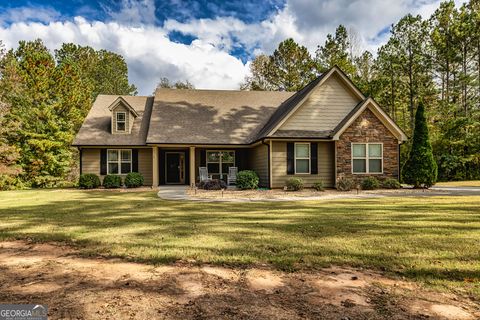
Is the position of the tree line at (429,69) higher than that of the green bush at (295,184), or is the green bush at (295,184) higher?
the tree line at (429,69)

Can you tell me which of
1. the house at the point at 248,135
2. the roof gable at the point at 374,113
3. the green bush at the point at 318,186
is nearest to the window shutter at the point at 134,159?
the house at the point at 248,135

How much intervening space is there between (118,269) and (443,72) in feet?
115

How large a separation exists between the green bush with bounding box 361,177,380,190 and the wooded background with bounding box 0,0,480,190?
13276mm

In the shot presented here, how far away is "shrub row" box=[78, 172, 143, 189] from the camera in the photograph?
62.3 ft

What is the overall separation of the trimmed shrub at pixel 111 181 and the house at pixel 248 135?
1396 mm

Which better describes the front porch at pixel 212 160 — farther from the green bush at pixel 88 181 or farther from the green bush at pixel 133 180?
the green bush at pixel 88 181

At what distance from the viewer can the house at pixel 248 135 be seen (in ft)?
57.8

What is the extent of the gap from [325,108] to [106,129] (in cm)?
1395

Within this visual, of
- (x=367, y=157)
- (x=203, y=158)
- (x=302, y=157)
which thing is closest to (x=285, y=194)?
(x=302, y=157)

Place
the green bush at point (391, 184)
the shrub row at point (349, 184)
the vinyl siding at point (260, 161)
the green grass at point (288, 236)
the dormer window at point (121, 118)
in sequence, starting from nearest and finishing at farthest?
the green grass at point (288, 236)
the shrub row at point (349, 184)
the green bush at point (391, 184)
the vinyl siding at point (260, 161)
the dormer window at point (121, 118)

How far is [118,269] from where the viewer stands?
3998mm

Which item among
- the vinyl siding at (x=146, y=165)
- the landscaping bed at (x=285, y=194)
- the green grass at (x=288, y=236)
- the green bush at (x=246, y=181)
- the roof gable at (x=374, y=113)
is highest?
the roof gable at (x=374, y=113)

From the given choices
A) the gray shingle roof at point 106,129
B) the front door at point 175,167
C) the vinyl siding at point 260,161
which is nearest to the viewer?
the vinyl siding at point 260,161

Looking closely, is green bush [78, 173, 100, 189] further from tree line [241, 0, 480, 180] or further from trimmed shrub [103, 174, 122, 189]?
tree line [241, 0, 480, 180]
